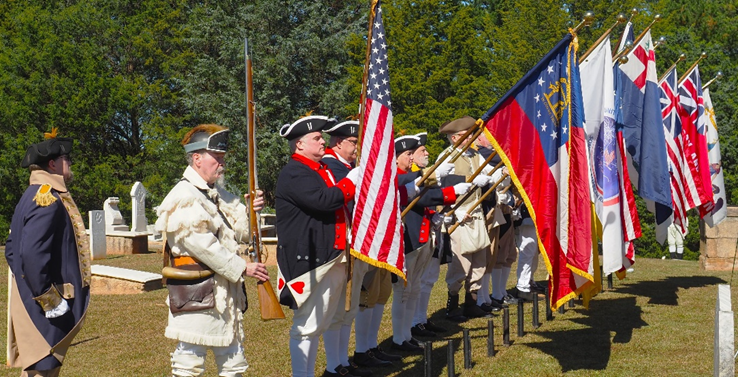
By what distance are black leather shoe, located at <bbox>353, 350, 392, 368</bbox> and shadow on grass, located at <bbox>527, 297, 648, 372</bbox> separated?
64.4 inches

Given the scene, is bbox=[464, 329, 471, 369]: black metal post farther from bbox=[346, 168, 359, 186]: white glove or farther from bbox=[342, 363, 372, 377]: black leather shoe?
bbox=[346, 168, 359, 186]: white glove

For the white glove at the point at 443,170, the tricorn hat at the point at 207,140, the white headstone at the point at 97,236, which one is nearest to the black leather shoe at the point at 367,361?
the white glove at the point at 443,170

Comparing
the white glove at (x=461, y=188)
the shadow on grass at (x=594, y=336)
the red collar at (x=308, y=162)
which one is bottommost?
the shadow on grass at (x=594, y=336)

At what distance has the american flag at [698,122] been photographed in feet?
43.9

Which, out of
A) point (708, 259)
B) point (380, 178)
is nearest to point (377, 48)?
point (380, 178)

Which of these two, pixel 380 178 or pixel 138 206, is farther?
pixel 138 206

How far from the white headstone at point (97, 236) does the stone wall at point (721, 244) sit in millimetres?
12864

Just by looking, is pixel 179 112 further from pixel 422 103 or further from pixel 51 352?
pixel 51 352

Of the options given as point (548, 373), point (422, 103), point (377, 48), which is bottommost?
point (548, 373)

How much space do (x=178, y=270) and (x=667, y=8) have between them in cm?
3595

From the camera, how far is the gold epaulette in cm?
571

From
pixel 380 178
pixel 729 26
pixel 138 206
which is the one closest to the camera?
pixel 380 178

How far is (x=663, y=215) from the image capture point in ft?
38.1

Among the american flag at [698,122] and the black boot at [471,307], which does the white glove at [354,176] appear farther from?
the american flag at [698,122]
